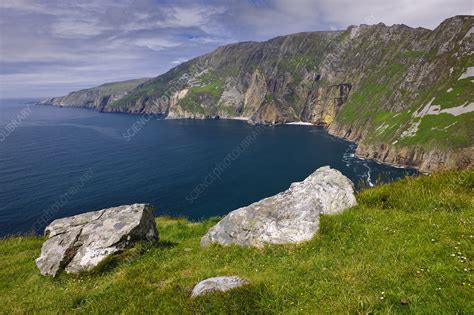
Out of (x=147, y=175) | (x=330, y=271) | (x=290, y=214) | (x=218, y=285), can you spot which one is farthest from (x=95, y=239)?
(x=147, y=175)

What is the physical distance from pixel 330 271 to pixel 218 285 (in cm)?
380

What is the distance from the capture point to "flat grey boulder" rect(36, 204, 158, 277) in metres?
15.6

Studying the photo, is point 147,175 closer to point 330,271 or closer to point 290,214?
point 290,214

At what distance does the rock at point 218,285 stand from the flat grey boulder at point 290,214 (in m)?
4.26

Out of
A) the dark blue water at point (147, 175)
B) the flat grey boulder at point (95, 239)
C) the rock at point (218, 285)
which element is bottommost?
the dark blue water at point (147, 175)

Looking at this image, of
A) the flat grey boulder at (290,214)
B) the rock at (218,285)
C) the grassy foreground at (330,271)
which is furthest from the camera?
the flat grey boulder at (290,214)

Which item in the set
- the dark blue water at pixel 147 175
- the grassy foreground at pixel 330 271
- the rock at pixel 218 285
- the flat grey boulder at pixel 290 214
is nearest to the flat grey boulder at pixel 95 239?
the grassy foreground at pixel 330 271

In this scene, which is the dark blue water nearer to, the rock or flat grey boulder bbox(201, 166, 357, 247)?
flat grey boulder bbox(201, 166, 357, 247)

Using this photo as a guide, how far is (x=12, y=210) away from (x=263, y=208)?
345 ft

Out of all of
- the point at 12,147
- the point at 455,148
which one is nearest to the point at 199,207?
the point at 455,148

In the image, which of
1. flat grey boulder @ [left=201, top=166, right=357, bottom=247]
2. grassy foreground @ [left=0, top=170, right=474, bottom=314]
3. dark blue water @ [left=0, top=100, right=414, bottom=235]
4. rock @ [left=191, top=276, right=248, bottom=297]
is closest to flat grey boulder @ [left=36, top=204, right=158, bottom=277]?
grassy foreground @ [left=0, top=170, right=474, bottom=314]

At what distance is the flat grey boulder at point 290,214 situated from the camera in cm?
1413

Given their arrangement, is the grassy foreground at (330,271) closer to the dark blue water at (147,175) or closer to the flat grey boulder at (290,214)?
the flat grey boulder at (290,214)

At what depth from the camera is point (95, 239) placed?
16484 millimetres
